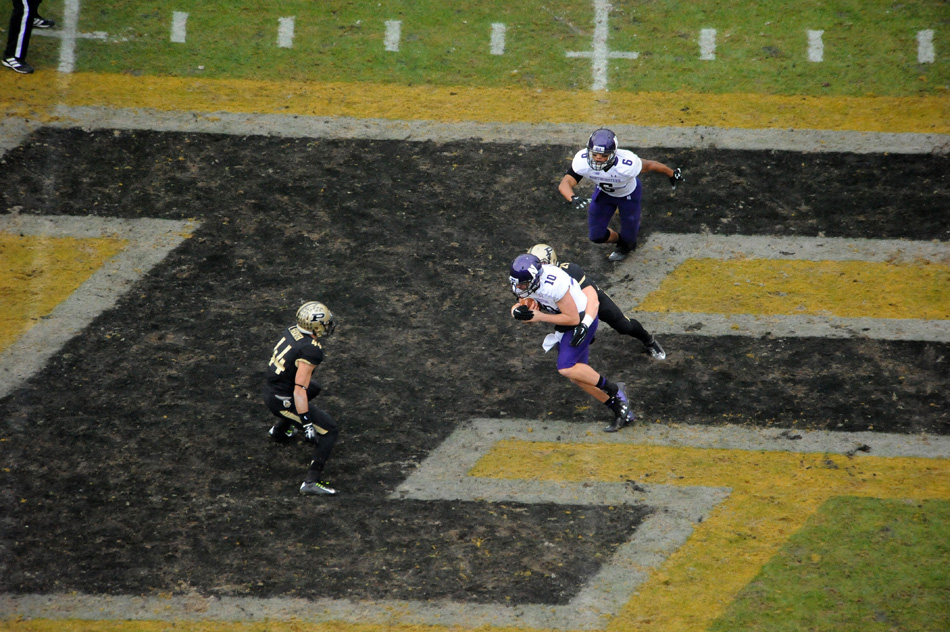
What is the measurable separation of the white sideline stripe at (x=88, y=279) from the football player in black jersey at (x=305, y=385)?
3172mm

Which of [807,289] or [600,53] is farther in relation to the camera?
[600,53]

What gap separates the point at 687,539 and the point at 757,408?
1.93 metres

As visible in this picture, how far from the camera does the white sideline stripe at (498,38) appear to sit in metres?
14.2

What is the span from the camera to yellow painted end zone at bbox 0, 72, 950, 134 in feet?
42.8

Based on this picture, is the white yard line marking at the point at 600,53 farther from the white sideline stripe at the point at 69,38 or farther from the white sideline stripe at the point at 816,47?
the white sideline stripe at the point at 69,38

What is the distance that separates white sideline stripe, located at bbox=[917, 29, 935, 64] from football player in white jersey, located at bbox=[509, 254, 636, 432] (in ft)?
26.1

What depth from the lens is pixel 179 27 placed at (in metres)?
14.3

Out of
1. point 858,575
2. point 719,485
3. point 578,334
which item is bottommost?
point 858,575

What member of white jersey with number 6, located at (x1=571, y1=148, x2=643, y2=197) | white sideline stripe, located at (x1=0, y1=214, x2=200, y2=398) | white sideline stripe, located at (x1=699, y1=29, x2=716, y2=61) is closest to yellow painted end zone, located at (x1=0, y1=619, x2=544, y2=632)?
white sideline stripe, located at (x1=0, y1=214, x2=200, y2=398)

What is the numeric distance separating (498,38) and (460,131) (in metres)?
2.24

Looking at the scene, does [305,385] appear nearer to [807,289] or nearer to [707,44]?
[807,289]

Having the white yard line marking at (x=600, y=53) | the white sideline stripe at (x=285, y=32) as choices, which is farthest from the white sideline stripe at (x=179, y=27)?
the white yard line marking at (x=600, y=53)

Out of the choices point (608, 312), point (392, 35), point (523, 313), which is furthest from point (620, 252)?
point (392, 35)

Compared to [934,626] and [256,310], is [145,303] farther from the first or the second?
[934,626]
